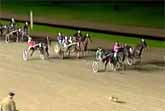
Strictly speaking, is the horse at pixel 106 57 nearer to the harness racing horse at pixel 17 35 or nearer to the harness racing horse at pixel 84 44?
the harness racing horse at pixel 84 44

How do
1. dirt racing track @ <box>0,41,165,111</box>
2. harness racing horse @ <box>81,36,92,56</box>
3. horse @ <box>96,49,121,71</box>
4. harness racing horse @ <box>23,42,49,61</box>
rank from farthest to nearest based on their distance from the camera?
harness racing horse @ <box>81,36,92,56</box>
harness racing horse @ <box>23,42,49,61</box>
horse @ <box>96,49,121,71</box>
dirt racing track @ <box>0,41,165,111</box>

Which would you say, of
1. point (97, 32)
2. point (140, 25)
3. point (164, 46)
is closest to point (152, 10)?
point (140, 25)

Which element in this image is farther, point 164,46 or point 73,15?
point 73,15

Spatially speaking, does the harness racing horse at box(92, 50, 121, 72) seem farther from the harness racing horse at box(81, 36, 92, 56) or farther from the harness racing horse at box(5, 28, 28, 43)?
the harness racing horse at box(5, 28, 28, 43)

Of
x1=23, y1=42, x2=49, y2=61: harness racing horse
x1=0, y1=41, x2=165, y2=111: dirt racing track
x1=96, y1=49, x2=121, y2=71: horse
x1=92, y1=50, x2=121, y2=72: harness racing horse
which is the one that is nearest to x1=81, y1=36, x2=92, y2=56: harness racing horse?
x1=0, y1=41, x2=165, y2=111: dirt racing track

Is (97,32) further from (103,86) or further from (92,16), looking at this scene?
(103,86)

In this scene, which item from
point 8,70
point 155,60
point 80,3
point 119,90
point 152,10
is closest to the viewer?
point 119,90

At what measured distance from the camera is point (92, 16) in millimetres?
26188

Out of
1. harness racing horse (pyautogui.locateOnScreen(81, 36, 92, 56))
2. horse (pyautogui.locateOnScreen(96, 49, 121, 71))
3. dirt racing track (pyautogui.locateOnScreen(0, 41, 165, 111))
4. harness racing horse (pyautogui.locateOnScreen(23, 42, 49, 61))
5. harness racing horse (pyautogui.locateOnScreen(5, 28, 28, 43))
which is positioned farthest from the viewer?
harness racing horse (pyautogui.locateOnScreen(5, 28, 28, 43))

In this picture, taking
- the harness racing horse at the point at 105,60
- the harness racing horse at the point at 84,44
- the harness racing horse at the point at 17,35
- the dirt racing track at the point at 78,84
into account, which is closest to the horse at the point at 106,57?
the harness racing horse at the point at 105,60

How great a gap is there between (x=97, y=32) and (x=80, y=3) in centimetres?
507

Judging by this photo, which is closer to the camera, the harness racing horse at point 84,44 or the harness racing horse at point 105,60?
the harness racing horse at point 105,60

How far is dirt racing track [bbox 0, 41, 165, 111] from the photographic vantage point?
14.2 m

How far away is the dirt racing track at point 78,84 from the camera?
14.2m
